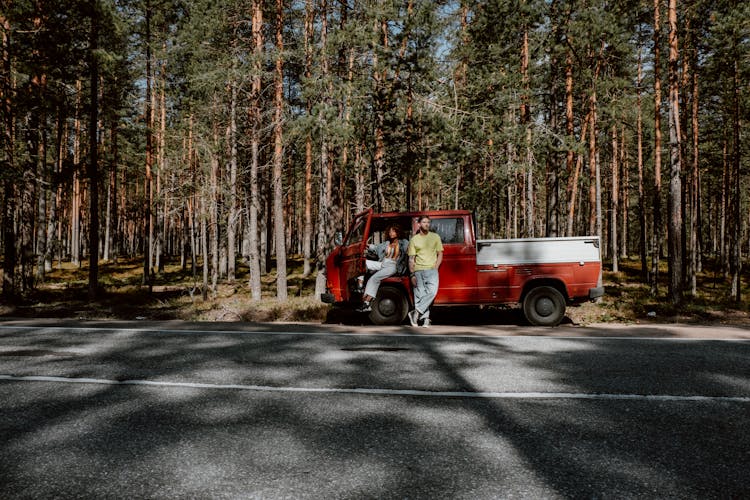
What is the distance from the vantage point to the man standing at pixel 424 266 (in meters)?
9.34

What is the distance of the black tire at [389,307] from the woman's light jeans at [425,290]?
20.9 inches

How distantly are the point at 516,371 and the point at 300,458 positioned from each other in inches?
121

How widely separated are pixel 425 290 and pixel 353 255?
5.55ft

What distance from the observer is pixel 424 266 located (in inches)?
369

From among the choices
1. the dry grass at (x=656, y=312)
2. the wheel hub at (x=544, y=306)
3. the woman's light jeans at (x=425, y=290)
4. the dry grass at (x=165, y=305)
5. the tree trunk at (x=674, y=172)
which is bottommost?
the dry grass at (x=656, y=312)

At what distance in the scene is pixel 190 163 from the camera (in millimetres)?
21438

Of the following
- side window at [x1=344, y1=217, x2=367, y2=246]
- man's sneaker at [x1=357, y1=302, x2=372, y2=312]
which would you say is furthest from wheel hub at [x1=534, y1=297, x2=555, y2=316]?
side window at [x1=344, y1=217, x2=367, y2=246]

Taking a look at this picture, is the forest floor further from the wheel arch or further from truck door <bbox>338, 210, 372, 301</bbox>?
truck door <bbox>338, 210, 372, 301</bbox>

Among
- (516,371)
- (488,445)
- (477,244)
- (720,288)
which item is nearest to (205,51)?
(477,244)

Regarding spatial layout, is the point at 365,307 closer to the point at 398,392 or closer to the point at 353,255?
the point at 353,255

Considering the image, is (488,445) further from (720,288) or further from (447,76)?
(720,288)

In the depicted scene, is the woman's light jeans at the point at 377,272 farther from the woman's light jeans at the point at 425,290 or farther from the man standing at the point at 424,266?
the woman's light jeans at the point at 425,290

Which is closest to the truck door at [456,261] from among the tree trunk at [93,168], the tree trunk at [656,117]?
the tree trunk at [93,168]

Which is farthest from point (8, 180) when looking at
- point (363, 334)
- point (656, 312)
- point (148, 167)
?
point (656, 312)
